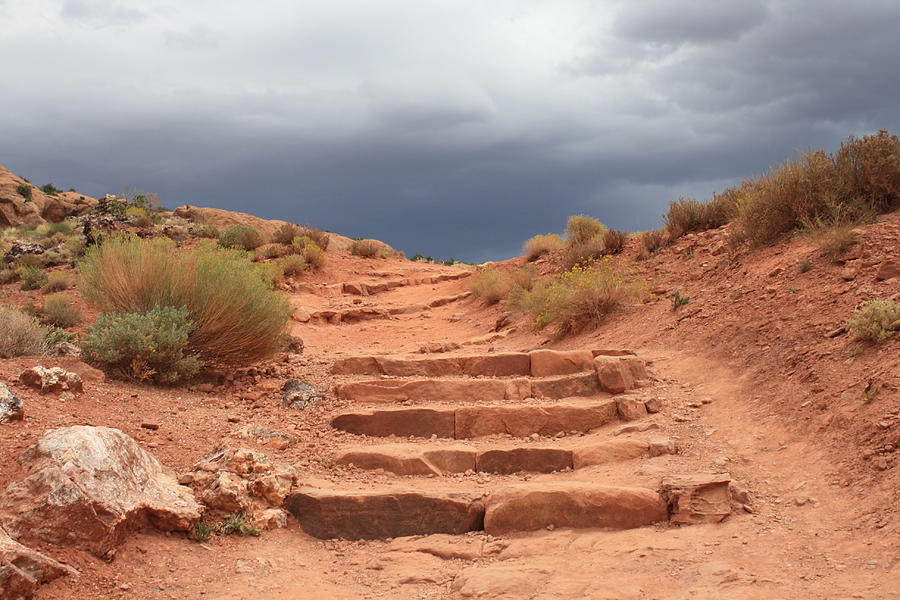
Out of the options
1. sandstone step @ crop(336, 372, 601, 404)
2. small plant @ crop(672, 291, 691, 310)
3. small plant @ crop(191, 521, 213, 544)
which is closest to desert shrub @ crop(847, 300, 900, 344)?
sandstone step @ crop(336, 372, 601, 404)

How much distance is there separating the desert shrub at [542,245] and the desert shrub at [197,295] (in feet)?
31.2

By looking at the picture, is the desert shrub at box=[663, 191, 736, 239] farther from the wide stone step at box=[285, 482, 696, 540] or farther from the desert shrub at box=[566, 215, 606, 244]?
the wide stone step at box=[285, 482, 696, 540]

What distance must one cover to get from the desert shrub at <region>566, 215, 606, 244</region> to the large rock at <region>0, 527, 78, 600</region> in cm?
1213

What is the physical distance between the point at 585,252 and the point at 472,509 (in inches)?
374

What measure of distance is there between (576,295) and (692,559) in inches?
247

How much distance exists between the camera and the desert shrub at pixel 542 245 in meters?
16.6

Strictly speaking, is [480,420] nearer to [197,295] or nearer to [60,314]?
[197,295]

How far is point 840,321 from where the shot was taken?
6.51m

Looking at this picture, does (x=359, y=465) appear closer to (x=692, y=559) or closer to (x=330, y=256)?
(x=692, y=559)

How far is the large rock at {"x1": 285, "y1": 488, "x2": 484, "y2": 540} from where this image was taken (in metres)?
4.96

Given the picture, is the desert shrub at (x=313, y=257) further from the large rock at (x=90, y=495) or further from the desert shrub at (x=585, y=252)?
the large rock at (x=90, y=495)

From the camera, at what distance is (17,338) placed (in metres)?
7.67

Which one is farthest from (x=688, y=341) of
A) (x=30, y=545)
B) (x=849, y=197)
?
(x=30, y=545)

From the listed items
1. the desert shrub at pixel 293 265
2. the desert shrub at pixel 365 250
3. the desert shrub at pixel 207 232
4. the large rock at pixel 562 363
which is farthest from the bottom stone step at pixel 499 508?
the desert shrub at pixel 207 232
